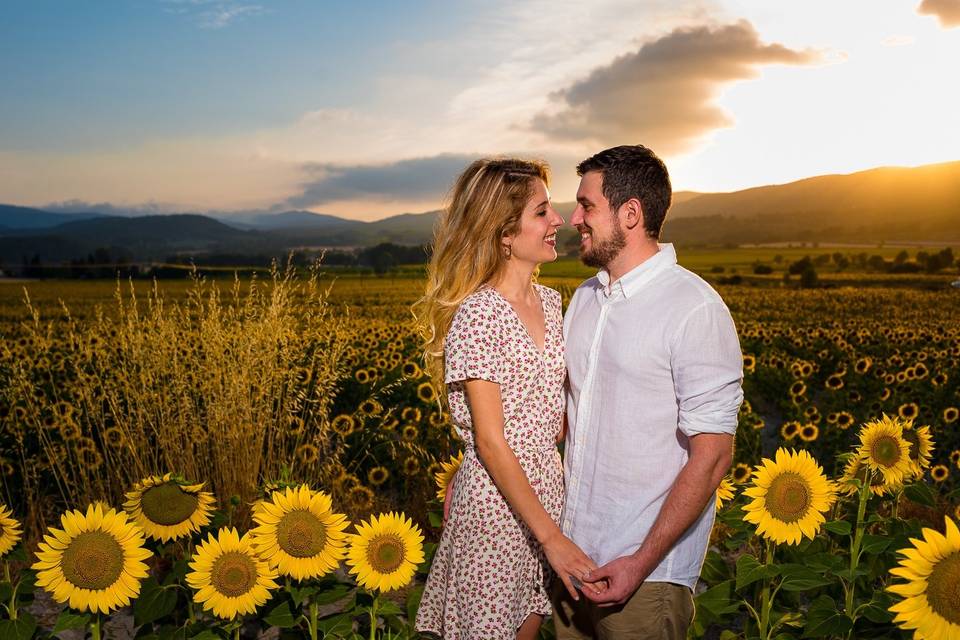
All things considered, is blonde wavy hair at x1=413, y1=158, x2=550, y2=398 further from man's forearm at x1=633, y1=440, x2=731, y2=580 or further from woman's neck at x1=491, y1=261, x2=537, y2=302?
man's forearm at x1=633, y1=440, x2=731, y2=580

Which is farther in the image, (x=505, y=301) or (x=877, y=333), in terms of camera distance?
(x=877, y=333)

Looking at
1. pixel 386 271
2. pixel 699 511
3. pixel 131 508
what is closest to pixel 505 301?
pixel 699 511

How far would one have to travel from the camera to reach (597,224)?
2656mm

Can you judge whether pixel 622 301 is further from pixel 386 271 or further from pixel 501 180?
pixel 386 271

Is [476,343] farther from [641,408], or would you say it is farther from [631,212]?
[631,212]

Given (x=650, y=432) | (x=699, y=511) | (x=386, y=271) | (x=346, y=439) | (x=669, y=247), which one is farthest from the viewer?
(x=386, y=271)

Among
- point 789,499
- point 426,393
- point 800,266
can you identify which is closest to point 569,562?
point 789,499

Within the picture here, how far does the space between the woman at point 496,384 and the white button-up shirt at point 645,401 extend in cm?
15

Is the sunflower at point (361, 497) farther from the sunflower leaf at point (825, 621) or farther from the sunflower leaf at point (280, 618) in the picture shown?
the sunflower leaf at point (825, 621)

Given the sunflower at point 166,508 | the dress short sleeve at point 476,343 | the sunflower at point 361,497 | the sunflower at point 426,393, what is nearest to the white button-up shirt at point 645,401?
the dress short sleeve at point 476,343

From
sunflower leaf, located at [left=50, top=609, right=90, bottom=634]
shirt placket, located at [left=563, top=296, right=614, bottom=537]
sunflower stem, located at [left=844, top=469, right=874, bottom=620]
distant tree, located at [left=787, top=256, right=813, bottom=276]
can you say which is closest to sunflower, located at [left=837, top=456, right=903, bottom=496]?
sunflower stem, located at [left=844, top=469, right=874, bottom=620]

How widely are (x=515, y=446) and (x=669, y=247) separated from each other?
35.9 inches

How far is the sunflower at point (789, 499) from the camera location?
108 inches

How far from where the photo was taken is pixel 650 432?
2533 mm
